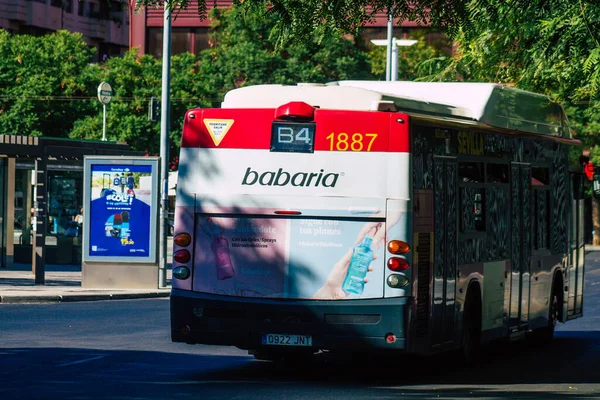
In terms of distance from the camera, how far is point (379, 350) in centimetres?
1245

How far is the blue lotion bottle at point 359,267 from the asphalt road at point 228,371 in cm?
90

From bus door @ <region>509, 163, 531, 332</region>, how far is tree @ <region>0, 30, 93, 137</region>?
49103mm

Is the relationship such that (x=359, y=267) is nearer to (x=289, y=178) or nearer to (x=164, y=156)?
(x=289, y=178)

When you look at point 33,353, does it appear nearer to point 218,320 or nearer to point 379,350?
point 218,320

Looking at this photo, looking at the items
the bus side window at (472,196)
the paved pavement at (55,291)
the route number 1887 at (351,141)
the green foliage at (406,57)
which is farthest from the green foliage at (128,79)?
the route number 1887 at (351,141)

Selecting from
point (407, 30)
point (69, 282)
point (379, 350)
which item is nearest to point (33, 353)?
point (379, 350)

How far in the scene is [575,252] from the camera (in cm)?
1870

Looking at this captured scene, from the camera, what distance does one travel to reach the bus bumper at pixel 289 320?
12422mm

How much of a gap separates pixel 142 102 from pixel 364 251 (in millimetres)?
52239

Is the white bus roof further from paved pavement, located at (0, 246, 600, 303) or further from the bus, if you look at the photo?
paved pavement, located at (0, 246, 600, 303)

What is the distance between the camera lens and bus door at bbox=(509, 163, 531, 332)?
15.6 m

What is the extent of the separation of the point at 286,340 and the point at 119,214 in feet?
45.3

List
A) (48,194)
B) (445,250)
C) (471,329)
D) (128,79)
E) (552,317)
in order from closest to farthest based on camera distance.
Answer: (445,250) → (471,329) → (552,317) → (48,194) → (128,79)

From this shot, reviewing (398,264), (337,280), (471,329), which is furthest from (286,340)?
(471,329)
